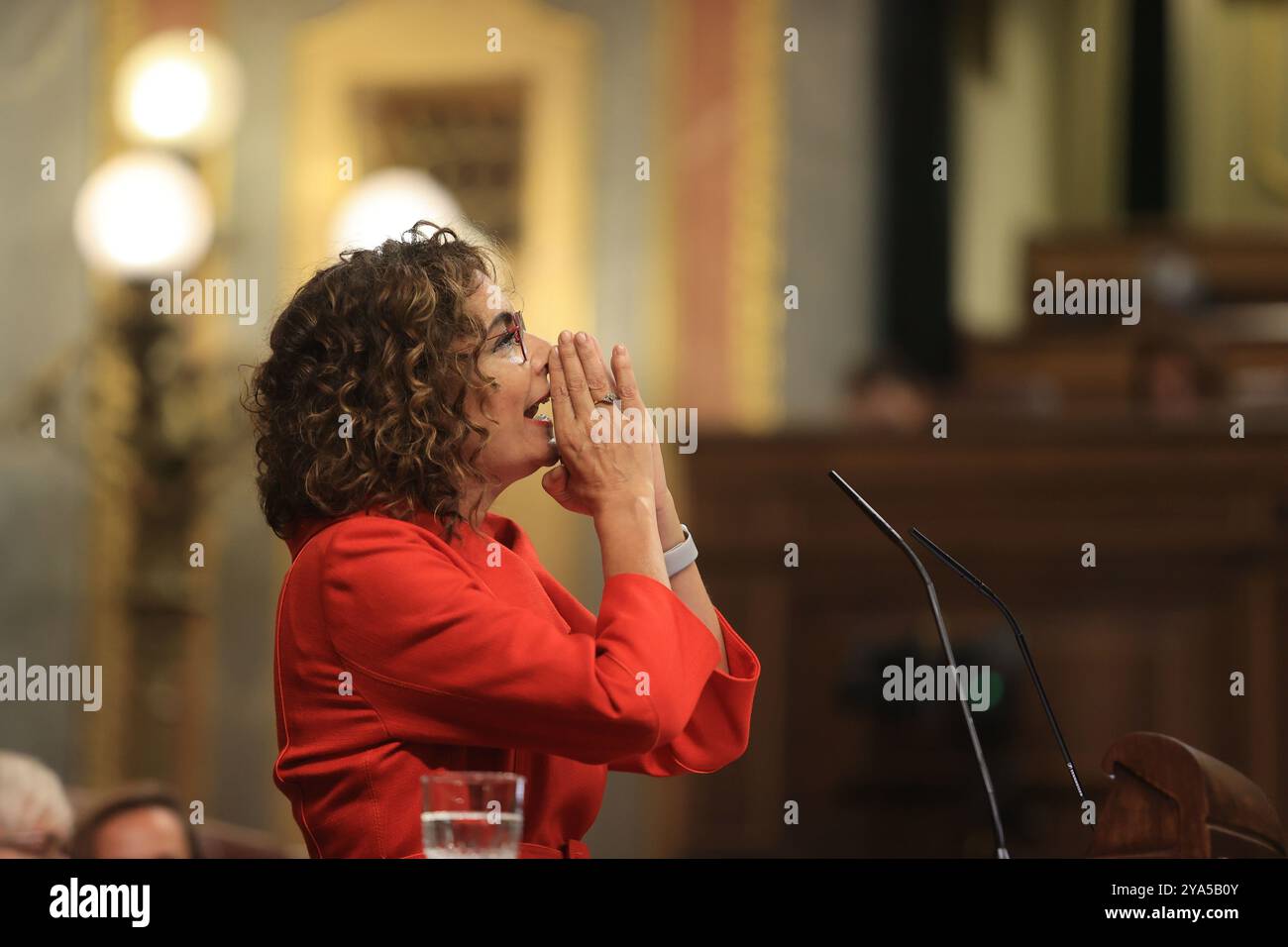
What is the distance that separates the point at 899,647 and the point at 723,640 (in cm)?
323

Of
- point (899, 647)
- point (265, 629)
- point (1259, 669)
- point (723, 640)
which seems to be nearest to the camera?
point (723, 640)

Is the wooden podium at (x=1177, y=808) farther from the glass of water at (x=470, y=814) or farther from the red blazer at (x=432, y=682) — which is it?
the glass of water at (x=470, y=814)

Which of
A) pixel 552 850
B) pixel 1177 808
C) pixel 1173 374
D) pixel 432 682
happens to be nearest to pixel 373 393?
pixel 432 682

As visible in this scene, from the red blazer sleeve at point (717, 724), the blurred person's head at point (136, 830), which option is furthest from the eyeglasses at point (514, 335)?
the blurred person's head at point (136, 830)

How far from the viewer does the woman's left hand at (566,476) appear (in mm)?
1676

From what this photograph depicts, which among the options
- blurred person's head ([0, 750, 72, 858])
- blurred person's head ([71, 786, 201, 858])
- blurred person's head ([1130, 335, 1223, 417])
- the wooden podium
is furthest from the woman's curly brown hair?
blurred person's head ([1130, 335, 1223, 417])

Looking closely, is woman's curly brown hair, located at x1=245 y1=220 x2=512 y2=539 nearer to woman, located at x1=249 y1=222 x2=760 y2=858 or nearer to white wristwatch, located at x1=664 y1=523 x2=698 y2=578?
→ woman, located at x1=249 y1=222 x2=760 y2=858

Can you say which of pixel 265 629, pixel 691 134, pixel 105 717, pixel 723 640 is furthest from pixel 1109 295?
pixel 723 640

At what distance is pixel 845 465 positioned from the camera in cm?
516

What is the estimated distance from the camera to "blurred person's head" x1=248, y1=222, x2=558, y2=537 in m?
1.68

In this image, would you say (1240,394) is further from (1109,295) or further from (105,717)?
(105,717)

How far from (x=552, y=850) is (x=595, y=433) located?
1.32 ft
